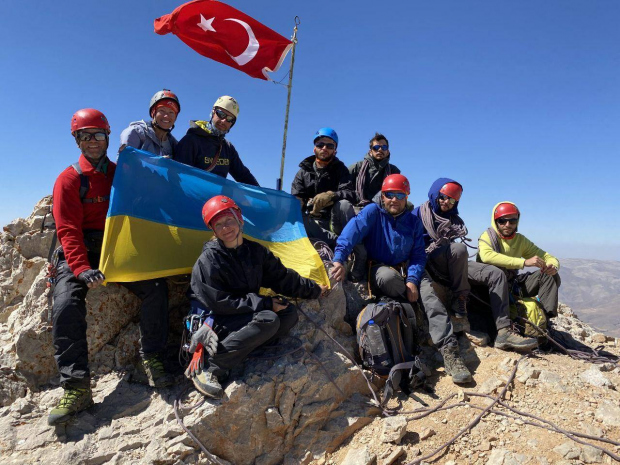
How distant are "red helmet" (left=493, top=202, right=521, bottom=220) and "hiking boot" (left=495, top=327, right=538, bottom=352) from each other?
2268mm

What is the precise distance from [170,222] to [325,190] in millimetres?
3833

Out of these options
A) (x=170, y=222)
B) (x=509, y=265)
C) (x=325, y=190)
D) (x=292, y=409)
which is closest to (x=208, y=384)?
(x=292, y=409)

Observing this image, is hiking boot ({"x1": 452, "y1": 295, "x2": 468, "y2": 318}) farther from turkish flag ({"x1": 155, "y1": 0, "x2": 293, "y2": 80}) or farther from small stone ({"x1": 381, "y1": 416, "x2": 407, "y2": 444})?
turkish flag ({"x1": 155, "y1": 0, "x2": 293, "y2": 80})

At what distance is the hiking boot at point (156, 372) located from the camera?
4.99 metres

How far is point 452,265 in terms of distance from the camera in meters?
6.93

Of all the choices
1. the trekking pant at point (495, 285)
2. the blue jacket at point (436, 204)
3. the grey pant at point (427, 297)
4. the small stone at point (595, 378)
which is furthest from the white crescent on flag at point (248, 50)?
the small stone at point (595, 378)

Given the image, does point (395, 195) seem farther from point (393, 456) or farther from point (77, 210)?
point (77, 210)

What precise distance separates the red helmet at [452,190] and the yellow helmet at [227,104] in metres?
4.42

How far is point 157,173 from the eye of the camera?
5906 mm

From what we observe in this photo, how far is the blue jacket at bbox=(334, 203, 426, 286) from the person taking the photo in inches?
259

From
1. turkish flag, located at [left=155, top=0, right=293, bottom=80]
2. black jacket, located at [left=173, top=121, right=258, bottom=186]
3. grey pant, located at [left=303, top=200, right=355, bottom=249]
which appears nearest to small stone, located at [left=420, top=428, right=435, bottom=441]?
grey pant, located at [left=303, top=200, right=355, bottom=249]

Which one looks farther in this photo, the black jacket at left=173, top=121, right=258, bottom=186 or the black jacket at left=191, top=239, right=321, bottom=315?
the black jacket at left=173, top=121, right=258, bottom=186

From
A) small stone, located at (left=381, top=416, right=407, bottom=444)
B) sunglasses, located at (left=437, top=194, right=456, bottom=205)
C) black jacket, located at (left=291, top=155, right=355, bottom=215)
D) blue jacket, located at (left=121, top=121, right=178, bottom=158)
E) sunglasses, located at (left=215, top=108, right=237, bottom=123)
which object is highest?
sunglasses, located at (left=215, top=108, right=237, bottom=123)

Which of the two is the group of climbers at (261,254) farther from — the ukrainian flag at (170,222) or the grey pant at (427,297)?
the ukrainian flag at (170,222)
